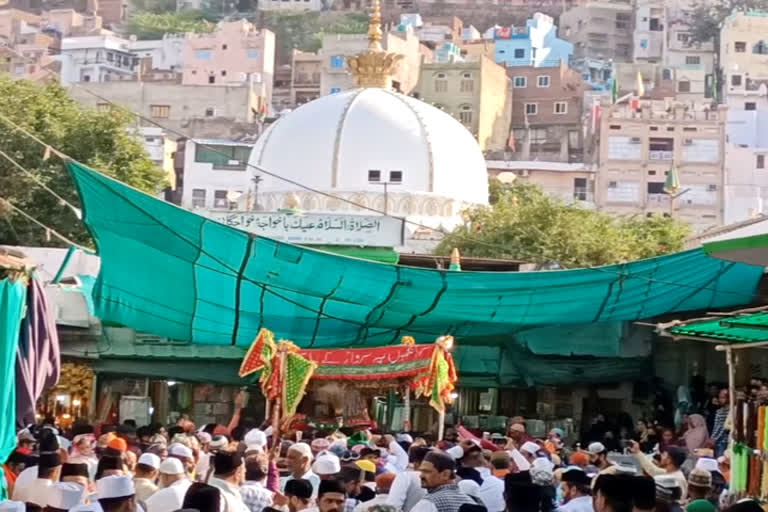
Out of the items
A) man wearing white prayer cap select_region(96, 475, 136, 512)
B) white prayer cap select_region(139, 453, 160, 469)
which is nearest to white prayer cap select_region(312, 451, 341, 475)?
white prayer cap select_region(139, 453, 160, 469)

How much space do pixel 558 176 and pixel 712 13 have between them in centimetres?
3397

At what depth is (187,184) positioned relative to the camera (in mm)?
73312

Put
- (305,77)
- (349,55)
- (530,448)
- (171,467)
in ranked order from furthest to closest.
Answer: (305,77)
(349,55)
(530,448)
(171,467)

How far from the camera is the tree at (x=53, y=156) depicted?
40438 mm

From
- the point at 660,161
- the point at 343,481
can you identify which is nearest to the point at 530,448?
the point at 343,481

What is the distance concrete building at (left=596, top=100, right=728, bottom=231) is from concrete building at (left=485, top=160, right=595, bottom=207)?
59 centimetres

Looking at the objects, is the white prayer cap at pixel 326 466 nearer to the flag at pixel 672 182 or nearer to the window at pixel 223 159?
the flag at pixel 672 182

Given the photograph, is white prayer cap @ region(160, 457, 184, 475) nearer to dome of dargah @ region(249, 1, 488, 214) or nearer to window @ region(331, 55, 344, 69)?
dome of dargah @ region(249, 1, 488, 214)

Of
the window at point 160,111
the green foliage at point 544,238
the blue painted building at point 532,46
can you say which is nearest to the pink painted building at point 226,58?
the window at point 160,111

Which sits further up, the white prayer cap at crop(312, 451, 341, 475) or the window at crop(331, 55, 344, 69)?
the window at crop(331, 55, 344, 69)

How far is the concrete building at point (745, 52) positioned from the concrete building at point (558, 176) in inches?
570

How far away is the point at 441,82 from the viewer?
8306 centimetres

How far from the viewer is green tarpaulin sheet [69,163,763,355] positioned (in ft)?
67.1

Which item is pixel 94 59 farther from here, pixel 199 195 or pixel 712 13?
pixel 712 13
